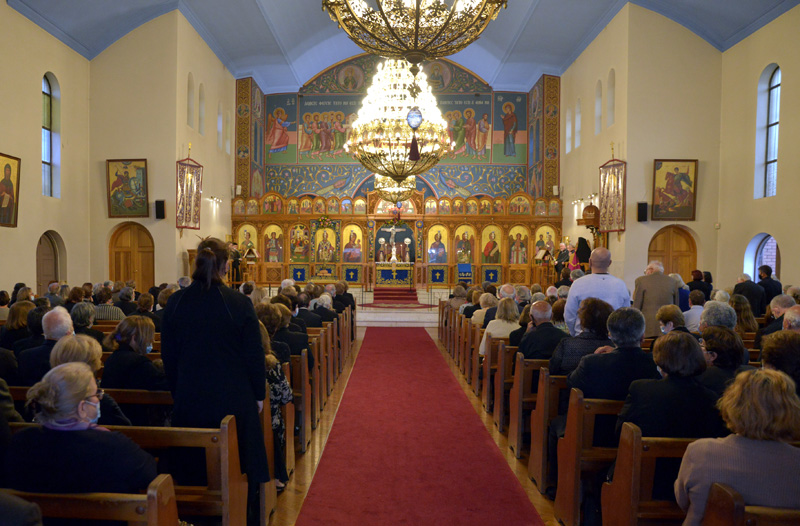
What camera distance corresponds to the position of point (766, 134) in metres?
12.5

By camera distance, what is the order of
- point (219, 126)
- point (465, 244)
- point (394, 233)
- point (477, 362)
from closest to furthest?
1. point (477, 362)
2. point (219, 126)
3. point (465, 244)
4. point (394, 233)

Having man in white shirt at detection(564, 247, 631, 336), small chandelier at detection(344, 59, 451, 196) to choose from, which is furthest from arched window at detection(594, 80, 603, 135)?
man in white shirt at detection(564, 247, 631, 336)

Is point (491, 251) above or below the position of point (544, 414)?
above

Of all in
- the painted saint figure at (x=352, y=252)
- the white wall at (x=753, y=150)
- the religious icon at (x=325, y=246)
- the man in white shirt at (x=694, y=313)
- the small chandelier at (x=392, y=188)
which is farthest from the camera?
the painted saint figure at (x=352, y=252)

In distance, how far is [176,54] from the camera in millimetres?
14445

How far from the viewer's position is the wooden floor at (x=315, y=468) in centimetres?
376

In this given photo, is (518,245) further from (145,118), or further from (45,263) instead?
(45,263)

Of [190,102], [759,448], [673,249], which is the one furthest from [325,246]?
[759,448]

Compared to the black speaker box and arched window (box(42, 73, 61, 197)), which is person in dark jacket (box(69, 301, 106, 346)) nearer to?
arched window (box(42, 73, 61, 197))

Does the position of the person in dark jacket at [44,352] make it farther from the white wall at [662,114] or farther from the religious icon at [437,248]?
the religious icon at [437,248]

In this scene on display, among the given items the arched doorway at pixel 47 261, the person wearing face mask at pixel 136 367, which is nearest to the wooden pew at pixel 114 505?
the person wearing face mask at pixel 136 367

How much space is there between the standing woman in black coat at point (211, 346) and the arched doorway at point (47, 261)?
40.8 ft

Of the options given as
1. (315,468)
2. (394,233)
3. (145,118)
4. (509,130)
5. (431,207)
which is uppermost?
(509,130)

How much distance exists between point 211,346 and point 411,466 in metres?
2.35
